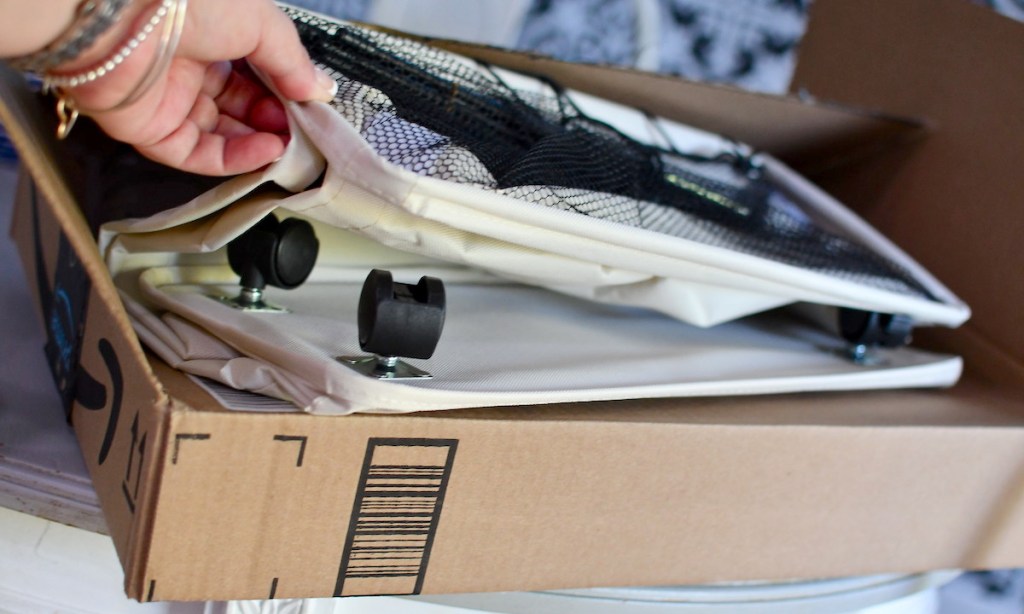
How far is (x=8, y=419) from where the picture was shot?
19.3 inches

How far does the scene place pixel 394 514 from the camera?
40cm

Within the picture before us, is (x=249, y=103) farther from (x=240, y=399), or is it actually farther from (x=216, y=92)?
(x=240, y=399)

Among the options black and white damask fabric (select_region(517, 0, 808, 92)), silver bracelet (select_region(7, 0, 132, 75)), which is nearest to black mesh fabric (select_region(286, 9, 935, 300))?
silver bracelet (select_region(7, 0, 132, 75))

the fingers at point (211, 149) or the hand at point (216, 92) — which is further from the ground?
the hand at point (216, 92)

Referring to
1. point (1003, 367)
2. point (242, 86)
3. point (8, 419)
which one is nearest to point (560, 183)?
point (242, 86)

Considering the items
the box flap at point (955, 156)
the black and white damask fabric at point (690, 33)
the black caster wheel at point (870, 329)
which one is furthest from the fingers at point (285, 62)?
the black and white damask fabric at point (690, 33)

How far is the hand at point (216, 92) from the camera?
1.32 ft

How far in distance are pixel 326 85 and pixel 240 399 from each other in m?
0.16

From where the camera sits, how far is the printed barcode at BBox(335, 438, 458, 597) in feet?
1.28

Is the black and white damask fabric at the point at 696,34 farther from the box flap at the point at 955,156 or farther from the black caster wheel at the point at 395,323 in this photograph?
the black caster wheel at the point at 395,323

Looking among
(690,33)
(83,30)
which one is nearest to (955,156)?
(83,30)

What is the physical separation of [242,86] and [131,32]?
107mm

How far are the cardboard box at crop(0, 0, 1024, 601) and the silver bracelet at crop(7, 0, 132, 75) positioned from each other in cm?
8

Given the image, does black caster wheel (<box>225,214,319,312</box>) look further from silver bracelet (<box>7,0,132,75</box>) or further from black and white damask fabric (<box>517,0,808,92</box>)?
black and white damask fabric (<box>517,0,808,92</box>)
